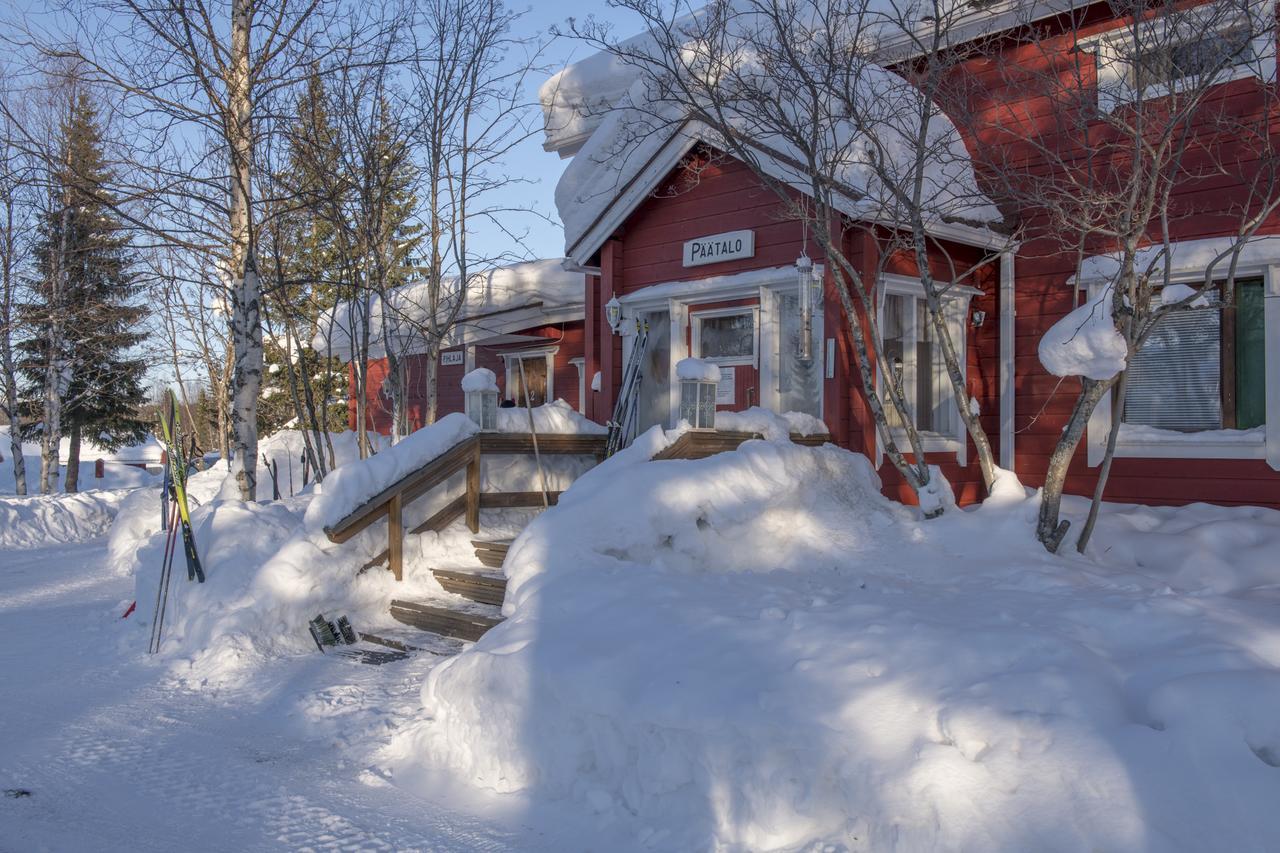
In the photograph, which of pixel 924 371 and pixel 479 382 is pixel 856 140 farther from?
pixel 479 382

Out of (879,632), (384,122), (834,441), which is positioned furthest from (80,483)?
(879,632)

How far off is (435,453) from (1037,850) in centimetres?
603

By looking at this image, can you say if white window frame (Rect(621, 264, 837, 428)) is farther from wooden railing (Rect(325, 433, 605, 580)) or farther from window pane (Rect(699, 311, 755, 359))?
wooden railing (Rect(325, 433, 605, 580))

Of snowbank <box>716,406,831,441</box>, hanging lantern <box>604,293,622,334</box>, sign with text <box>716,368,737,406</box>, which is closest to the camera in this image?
snowbank <box>716,406,831,441</box>

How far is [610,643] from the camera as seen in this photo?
496cm

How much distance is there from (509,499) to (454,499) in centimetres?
54

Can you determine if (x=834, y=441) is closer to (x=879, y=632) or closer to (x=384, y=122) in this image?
(x=879, y=632)

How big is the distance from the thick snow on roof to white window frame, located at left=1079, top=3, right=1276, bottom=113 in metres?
1.33

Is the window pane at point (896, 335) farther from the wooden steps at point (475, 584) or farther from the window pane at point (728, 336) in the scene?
the wooden steps at point (475, 584)

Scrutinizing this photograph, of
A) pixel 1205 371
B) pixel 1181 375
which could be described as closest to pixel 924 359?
pixel 1181 375

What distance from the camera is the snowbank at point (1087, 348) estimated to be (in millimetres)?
6539

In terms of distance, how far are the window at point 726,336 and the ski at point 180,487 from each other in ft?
17.4

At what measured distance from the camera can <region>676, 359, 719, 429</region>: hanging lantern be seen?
809cm

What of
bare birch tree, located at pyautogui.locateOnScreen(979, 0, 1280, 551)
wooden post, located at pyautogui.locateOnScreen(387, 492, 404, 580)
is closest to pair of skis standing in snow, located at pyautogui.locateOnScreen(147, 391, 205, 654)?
wooden post, located at pyautogui.locateOnScreen(387, 492, 404, 580)
